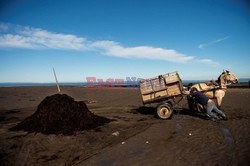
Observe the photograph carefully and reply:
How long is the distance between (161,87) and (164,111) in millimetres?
1638

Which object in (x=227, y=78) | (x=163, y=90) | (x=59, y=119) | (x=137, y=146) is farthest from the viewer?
(x=227, y=78)

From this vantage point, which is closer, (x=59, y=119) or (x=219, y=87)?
(x=59, y=119)

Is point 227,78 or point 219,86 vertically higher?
point 227,78

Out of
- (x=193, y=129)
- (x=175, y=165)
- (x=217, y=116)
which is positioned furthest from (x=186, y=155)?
(x=217, y=116)

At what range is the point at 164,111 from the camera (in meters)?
9.77

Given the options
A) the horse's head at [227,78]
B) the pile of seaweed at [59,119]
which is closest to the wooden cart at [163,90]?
the horse's head at [227,78]

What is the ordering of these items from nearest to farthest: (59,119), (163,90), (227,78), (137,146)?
(137,146)
(59,119)
(163,90)
(227,78)

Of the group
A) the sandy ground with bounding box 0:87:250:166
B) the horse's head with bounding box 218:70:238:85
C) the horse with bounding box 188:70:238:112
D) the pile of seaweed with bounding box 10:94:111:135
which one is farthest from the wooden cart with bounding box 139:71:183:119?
the pile of seaweed with bounding box 10:94:111:135

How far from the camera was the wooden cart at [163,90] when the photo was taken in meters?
9.20

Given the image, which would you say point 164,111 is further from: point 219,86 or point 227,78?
point 227,78

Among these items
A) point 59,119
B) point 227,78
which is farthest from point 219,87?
point 59,119

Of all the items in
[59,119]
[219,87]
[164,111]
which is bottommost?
[164,111]

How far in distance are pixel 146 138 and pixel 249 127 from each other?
5.45 meters

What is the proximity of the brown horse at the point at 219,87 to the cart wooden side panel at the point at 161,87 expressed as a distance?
2.01 meters
